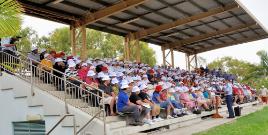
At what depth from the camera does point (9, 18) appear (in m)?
5.95

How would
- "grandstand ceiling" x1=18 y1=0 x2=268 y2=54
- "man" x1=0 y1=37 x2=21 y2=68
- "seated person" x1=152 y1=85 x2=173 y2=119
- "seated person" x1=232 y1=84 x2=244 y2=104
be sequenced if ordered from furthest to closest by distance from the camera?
1. "seated person" x1=232 y1=84 x2=244 y2=104
2. "grandstand ceiling" x1=18 y1=0 x2=268 y2=54
3. "seated person" x1=152 y1=85 x2=173 y2=119
4. "man" x1=0 y1=37 x2=21 y2=68

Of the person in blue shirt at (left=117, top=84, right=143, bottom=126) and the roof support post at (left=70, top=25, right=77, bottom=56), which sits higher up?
Answer: the roof support post at (left=70, top=25, right=77, bottom=56)

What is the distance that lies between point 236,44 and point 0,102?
23835 millimetres

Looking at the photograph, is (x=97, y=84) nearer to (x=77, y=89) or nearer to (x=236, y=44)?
(x=77, y=89)

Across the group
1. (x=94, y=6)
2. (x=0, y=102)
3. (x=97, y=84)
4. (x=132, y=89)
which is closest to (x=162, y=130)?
(x=132, y=89)

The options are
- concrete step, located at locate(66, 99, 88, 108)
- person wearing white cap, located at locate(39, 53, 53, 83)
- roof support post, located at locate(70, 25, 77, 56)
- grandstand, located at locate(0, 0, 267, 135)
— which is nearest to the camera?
grandstand, located at locate(0, 0, 267, 135)

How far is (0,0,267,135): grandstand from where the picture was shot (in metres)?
10.6

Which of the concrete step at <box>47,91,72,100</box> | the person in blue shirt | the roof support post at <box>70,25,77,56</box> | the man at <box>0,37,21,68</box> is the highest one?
the roof support post at <box>70,25,77,56</box>

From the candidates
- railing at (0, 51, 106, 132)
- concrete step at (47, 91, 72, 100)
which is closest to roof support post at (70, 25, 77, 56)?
railing at (0, 51, 106, 132)

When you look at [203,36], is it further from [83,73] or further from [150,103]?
[83,73]

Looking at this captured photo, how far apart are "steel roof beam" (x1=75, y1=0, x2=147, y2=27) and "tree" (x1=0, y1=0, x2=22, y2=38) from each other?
509 inches

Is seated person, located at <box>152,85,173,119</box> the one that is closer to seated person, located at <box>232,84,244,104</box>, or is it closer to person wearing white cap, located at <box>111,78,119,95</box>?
person wearing white cap, located at <box>111,78,119,95</box>

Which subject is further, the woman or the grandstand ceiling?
the grandstand ceiling

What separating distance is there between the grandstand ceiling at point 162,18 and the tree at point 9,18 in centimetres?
1228
